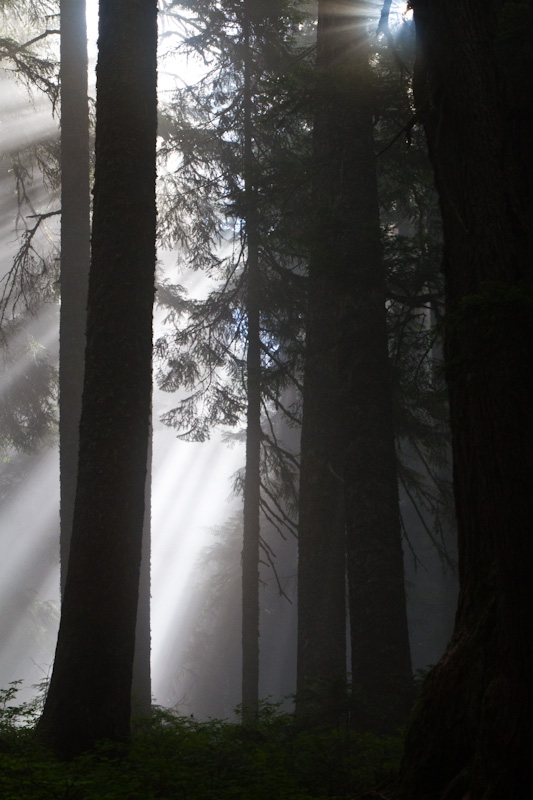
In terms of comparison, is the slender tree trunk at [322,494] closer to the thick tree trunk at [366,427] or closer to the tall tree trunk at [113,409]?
the thick tree trunk at [366,427]

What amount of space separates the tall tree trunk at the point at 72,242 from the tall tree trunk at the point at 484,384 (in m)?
7.05

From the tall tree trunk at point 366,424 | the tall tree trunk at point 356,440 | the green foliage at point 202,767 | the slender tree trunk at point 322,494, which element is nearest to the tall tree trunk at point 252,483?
the slender tree trunk at point 322,494

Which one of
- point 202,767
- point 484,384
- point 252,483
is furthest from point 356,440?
point 252,483

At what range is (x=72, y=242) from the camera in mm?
10734

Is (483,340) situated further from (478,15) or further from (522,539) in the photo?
(478,15)

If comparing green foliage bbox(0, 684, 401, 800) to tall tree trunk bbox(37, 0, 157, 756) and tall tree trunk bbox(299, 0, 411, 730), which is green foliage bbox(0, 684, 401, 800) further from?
tall tree trunk bbox(299, 0, 411, 730)

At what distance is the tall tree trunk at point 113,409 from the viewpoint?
5.36m

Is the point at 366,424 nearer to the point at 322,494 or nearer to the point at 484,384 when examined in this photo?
the point at 322,494

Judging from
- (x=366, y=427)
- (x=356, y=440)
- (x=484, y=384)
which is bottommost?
(x=484, y=384)

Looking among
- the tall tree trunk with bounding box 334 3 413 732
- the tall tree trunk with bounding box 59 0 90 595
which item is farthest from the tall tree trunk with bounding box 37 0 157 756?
the tall tree trunk with bounding box 59 0 90 595

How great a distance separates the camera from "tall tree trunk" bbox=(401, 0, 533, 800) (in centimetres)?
314

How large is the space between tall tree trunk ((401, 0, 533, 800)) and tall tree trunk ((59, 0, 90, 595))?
23.1 feet

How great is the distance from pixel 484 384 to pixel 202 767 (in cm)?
321

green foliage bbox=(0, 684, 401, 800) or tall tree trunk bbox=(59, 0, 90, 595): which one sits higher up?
tall tree trunk bbox=(59, 0, 90, 595)
